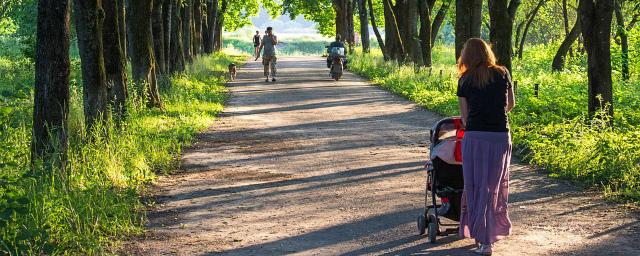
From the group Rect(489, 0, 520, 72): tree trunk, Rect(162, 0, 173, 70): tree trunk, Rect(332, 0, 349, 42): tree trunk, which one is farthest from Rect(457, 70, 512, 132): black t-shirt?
Rect(332, 0, 349, 42): tree trunk

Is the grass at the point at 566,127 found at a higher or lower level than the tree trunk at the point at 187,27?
lower

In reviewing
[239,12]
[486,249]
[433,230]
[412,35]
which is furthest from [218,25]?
[486,249]

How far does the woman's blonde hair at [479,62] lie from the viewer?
24.1 ft

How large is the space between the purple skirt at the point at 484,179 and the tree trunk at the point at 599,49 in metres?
6.88

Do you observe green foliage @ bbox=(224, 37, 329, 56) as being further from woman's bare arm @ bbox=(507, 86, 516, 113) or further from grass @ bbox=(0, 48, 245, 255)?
woman's bare arm @ bbox=(507, 86, 516, 113)

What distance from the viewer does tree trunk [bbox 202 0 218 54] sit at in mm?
50197

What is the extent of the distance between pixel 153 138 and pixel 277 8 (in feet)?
181

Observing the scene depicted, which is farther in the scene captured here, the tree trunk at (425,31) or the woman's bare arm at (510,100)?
the tree trunk at (425,31)

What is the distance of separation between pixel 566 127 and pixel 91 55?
23.1 feet

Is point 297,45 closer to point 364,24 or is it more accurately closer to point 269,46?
point 364,24

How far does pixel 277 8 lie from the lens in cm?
6812

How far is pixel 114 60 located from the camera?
15797mm

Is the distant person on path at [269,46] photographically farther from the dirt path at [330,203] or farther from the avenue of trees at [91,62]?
the dirt path at [330,203]

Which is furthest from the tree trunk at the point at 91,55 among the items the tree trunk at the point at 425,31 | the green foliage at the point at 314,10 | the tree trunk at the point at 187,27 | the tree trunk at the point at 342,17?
the green foliage at the point at 314,10
